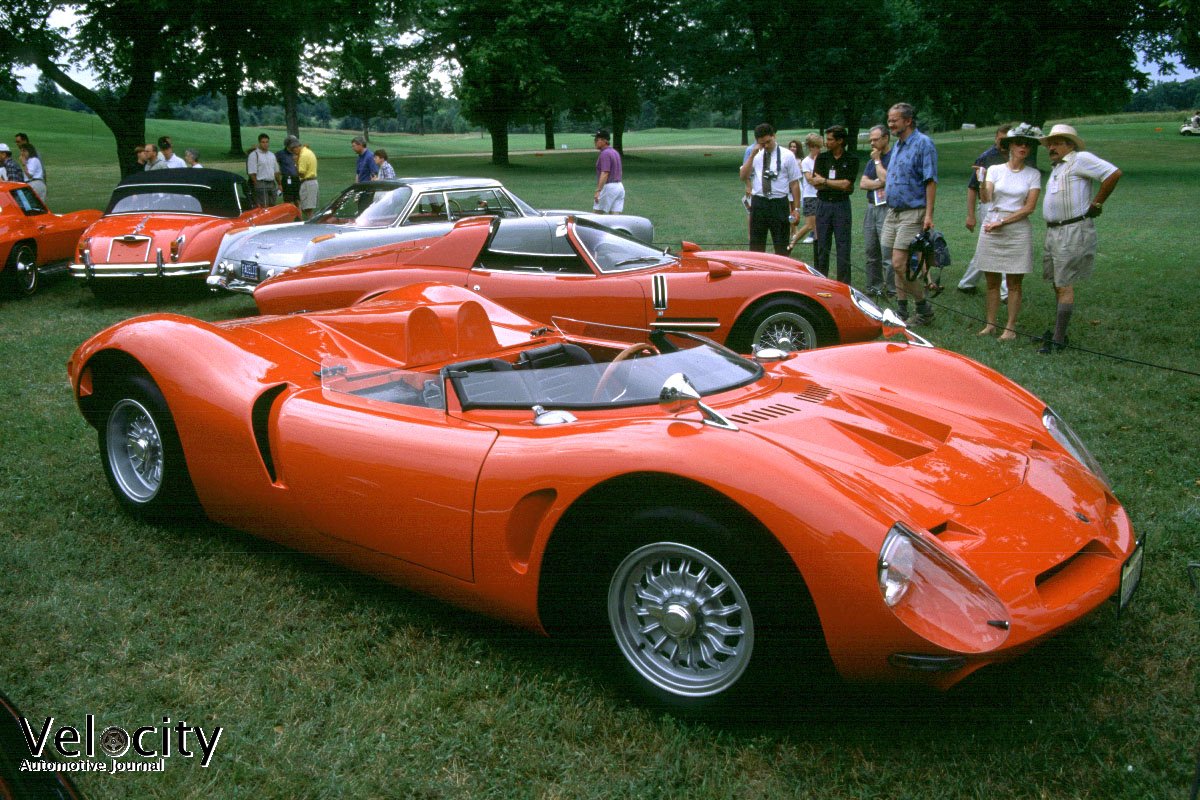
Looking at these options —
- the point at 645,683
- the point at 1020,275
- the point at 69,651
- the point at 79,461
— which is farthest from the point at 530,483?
the point at 1020,275

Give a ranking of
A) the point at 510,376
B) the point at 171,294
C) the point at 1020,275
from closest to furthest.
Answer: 1. the point at 510,376
2. the point at 1020,275
3. the point at 171,294

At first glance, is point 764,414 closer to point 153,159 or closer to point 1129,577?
point 1129,577

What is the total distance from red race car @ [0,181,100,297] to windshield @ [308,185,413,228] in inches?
140

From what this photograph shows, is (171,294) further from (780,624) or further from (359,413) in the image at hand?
(780,624)

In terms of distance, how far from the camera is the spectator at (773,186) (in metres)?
10.2

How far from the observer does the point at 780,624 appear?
253cm

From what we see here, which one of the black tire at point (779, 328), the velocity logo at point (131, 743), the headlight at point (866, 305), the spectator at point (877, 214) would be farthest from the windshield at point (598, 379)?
the spectator at point (877, 214)

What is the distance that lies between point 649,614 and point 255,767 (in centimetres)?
118

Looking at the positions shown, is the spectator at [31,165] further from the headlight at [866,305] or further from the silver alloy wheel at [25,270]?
the headlight at [866,305]

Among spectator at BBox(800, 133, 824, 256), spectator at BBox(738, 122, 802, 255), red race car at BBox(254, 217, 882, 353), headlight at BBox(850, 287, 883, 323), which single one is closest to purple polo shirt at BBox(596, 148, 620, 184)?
spectator at BBox(800, 133, 824, 256)

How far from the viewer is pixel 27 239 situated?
36.1 feet

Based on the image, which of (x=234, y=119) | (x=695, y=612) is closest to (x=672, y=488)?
(x=695, y=612)

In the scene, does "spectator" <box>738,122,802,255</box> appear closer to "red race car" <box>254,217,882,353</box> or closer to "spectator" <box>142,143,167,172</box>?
"red race car" <box>254,217,882,353</box>

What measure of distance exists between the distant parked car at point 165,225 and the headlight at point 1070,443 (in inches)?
357
